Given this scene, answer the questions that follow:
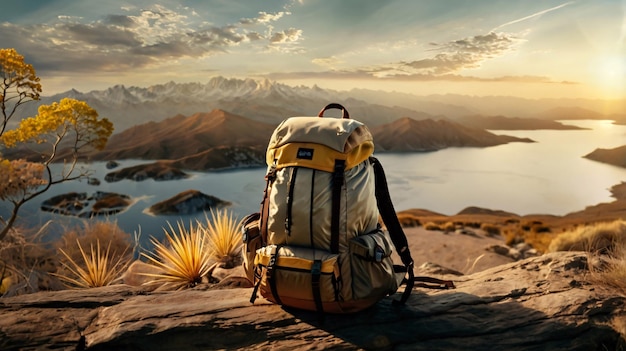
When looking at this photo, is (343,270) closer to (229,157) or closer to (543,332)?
(543,332)

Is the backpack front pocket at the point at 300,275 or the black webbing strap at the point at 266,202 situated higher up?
the black webbing strap at the point at 266,202

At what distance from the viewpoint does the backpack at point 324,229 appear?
319cm

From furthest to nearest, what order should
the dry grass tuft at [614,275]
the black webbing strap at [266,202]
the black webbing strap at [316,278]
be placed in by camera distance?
the dry grass tuft at [614,275] → the black webbing strap at [266,202] → the black webbing strap at [316,278]

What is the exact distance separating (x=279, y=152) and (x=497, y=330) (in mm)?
2410

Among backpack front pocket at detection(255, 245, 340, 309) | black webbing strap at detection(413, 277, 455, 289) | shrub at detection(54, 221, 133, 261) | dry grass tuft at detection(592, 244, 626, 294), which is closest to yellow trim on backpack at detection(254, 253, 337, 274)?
backpack front pocket at detection(255, 245, 340, 309)

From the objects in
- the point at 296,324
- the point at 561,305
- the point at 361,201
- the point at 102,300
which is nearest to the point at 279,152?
the point at 361,201

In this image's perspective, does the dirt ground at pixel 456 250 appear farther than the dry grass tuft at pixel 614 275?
Yes

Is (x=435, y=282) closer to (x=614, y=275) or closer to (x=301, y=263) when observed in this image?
(x=301, y=263)

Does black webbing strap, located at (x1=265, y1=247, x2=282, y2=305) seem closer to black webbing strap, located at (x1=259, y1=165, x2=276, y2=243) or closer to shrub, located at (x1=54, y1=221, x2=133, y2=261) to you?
black webbing strap, located at (x1=259, y1=165, x2=276, y2=243)

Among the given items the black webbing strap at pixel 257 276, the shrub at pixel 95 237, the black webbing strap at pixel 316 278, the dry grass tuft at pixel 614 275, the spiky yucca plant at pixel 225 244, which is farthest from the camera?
the shrub at pixel 95 237

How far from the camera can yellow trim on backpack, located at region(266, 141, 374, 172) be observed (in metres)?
3.26

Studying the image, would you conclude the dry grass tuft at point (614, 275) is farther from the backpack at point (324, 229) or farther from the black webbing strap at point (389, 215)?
the backpack at point (324, 229)

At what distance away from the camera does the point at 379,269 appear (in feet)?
10.8

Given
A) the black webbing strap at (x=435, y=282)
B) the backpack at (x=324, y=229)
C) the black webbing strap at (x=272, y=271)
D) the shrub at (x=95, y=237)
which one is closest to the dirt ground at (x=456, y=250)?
the black webbing strap at (x=435, y=282)
